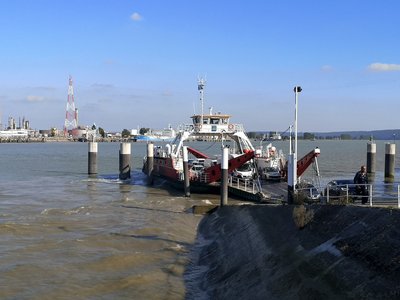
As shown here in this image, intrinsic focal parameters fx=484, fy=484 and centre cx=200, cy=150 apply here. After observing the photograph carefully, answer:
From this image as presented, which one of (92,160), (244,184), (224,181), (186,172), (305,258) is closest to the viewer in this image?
(305,258)

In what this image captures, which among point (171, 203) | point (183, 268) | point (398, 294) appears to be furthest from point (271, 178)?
point (398, 294)

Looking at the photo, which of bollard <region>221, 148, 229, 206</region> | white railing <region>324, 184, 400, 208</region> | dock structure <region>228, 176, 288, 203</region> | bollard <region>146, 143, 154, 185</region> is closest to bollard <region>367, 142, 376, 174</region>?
dock structure <region>228, 176, 288, 203</region>

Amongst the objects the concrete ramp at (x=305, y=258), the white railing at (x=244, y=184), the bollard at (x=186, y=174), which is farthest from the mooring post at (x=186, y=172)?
the concrete ramp at (x=305, y=258)

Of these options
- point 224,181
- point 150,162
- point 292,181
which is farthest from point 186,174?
point 292,181

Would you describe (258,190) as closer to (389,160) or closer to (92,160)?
(389,160)

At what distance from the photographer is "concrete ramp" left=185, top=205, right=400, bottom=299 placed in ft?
24.4

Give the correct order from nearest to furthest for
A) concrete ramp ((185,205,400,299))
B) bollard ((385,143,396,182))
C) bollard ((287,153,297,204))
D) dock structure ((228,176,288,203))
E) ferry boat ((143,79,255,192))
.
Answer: concrete ramp ((185,205,400,299)), bollard ((287,153,297,204)), dock structure ((228,176,288,203)), ferry boat ((143,79,255,192)), bollard ((385,143,396,182))

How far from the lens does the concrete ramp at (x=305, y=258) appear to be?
744 centimetres

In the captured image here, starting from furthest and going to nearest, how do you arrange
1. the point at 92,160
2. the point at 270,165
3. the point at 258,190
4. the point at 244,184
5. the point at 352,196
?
1. the point at 92,160
2. the point at 270,165
3. the point at 244,184
4. the point at 258,190
5. the point at 352,196

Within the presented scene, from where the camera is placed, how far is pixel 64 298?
11.2 m

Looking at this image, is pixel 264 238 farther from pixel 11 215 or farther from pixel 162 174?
pixel 162 174

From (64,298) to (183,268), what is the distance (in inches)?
135

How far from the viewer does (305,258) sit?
30.7 ft

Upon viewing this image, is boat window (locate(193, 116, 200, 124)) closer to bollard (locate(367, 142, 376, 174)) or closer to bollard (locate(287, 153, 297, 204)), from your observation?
bollard (locate(367, 142, 376, 174))
